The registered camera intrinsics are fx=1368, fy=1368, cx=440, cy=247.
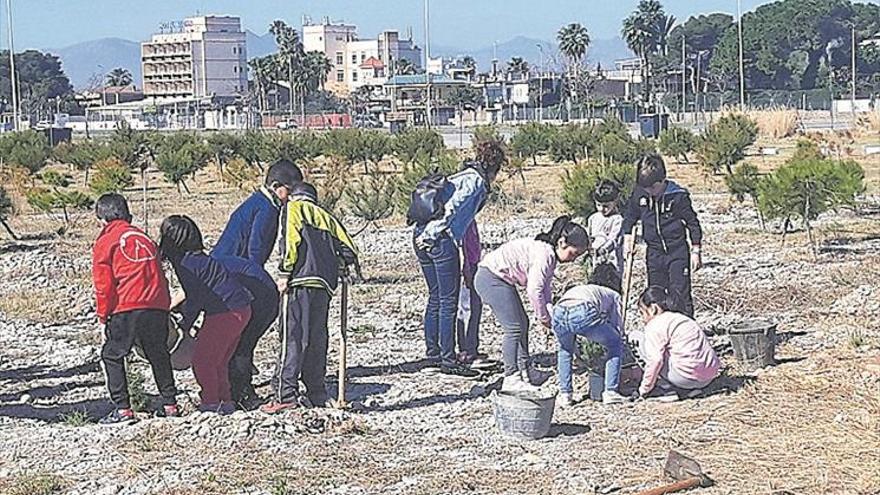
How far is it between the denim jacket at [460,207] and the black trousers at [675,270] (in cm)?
131

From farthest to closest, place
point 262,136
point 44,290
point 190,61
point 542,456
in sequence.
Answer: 1. point 190,61
2. point 262,136
3. point 44,290
4. point 542,456

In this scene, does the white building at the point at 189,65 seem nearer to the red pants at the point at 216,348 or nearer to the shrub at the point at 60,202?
the shrub at the point at 60,202

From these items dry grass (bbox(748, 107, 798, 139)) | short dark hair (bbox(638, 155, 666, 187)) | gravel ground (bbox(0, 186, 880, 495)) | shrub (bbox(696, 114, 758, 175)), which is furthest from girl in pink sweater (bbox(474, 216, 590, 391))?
dry grass (bbox(748, 107, 798, 139))

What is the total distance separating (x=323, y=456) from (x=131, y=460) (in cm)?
98

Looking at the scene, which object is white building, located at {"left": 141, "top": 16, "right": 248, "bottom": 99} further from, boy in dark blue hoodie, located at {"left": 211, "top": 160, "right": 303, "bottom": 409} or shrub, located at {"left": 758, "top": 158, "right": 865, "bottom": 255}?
boy in dark blue hoodie, located at {"left": 211, "top": 160, "right": 303, "bottom": 409}

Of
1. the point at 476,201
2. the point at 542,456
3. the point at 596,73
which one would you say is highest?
the point at 596,73

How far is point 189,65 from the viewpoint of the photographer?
154 meters

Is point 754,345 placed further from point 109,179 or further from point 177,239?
point 109,179

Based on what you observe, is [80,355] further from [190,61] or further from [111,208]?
[190,61]

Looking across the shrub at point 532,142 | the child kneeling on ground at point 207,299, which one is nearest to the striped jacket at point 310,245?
the child kneeling on ground at point 207,299

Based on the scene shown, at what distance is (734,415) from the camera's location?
756 cm

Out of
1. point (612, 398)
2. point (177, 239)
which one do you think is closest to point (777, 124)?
point (612, 398)

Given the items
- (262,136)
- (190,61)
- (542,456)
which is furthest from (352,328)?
(190,61)

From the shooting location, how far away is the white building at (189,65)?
504 feet
